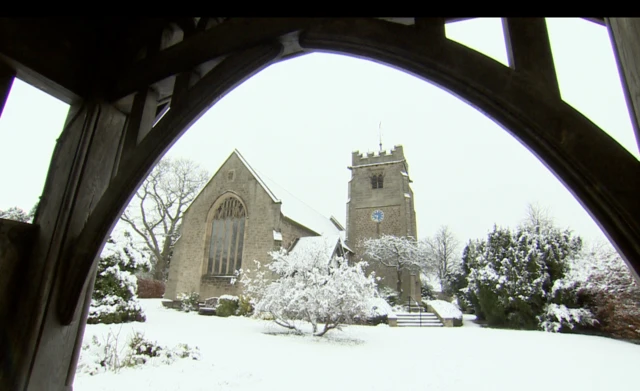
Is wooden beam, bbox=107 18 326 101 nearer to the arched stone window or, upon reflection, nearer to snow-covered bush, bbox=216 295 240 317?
snow-covered bush, bbox=216 295 240 317

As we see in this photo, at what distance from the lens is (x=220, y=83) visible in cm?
182

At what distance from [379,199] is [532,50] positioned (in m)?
26.2

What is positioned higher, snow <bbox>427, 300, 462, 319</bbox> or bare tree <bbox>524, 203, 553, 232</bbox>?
bare tree <bbox>524, 203, 553, 232</bbox>

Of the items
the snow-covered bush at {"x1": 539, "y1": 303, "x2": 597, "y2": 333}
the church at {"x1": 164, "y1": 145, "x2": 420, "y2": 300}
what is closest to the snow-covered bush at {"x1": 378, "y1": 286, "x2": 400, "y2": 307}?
the church at {"x1": 164, "y1": 145, "x2": 420, "y2": 300}

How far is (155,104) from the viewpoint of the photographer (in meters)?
2.18

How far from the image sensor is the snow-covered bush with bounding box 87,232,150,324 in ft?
32.0

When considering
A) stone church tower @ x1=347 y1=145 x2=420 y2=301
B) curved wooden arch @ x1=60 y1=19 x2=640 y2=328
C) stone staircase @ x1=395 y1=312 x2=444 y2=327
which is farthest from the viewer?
stone church tower @ x1=347 y1=145 x2=420 y2=301

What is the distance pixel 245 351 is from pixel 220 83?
24.5 ft

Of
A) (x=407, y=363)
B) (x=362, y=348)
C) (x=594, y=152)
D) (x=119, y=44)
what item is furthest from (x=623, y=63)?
(x=362, y=348)

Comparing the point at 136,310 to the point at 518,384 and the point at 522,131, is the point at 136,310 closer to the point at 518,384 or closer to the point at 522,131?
the point at 518,384

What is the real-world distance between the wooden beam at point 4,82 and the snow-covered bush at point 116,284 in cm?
904

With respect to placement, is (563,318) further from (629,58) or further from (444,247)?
(444,247)

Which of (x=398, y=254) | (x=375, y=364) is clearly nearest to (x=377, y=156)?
(x=398, y=254)

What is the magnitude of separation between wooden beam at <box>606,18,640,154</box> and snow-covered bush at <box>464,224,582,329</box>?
594 inches
